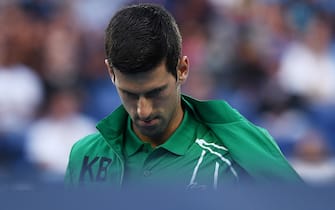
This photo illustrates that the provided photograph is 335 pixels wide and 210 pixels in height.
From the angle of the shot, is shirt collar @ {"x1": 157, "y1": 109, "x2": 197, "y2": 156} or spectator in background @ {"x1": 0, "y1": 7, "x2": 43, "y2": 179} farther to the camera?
spectator in background @ {"x1": 0, "y1": 7, "x2": 43, "y2": 179}

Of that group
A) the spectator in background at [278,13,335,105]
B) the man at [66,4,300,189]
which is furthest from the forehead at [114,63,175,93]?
the spectator in background at [278,13,335,105]

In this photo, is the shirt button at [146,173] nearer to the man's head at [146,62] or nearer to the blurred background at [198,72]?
the man's head at [146,62]

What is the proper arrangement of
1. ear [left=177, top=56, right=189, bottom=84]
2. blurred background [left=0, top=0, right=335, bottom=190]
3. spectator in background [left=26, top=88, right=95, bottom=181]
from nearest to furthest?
ear [left=177, top=56, right=189, bottom=84] → spectator in background [left=26, top=88, right=95, bottom=181] → blurred background [left=0, top=0, right=335, bottom=190]

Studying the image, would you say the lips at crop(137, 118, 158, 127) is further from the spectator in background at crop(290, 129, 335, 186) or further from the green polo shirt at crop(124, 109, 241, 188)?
the spectator in background at crop(290, 129, 335, 186)

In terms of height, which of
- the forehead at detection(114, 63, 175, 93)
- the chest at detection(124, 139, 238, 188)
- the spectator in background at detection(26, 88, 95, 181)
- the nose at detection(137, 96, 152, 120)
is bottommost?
the spectator in background at detection(26, 88, 95, 181)

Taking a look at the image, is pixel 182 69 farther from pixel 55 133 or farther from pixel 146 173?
pixel 55 133

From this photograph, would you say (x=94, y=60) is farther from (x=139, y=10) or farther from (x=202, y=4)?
(x=139, y=10)

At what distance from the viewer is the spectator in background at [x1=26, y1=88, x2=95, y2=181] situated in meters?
5.28

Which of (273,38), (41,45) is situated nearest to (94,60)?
(41,45)

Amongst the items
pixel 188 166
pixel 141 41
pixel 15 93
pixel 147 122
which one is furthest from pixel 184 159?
pixel 15 93

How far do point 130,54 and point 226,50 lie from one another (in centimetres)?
361

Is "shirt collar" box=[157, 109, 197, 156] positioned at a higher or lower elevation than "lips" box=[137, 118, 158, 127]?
lower

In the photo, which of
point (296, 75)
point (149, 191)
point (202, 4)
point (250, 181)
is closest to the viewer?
point (149, 191)

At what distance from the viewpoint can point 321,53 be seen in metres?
5.77
